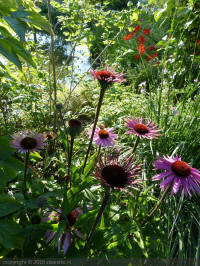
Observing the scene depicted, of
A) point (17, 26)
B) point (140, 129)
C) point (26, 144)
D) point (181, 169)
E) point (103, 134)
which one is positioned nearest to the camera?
point (17, 26)

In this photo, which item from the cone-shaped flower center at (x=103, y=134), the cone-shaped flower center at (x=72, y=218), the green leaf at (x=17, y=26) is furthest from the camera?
the cone-shaped flower center at (x=103, y=134)

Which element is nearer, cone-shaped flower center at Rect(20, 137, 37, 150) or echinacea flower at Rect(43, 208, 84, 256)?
echinacea flower at Rect(43, 208, 84, 256)

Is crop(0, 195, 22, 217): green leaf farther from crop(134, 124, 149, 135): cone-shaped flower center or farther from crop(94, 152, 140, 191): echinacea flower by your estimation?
crop(134, 124, 149, 135): cone-shaped flower center

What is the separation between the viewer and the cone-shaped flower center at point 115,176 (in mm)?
664

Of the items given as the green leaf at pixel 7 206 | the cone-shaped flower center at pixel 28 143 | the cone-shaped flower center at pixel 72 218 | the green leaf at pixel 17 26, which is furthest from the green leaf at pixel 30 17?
the cone-shaped flower center at pixel 72 218

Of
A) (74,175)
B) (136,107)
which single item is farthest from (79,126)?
(136,107)

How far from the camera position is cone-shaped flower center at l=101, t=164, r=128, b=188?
66cm

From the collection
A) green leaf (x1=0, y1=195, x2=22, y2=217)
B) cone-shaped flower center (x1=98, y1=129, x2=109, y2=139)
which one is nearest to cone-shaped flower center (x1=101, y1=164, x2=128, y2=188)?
green leaf (x1=0, y1=195, x2=22, y2=217)

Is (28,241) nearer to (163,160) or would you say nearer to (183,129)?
(163,160)

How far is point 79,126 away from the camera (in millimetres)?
837

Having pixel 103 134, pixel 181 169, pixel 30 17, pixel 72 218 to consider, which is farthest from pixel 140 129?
pixel 30 17

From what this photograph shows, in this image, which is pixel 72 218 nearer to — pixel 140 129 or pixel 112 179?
pixel 112 179

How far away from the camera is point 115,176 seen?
676 millimetres

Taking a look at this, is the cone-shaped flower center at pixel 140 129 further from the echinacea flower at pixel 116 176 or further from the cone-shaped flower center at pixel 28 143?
the cone-shaped flower center at pixel 28 143
